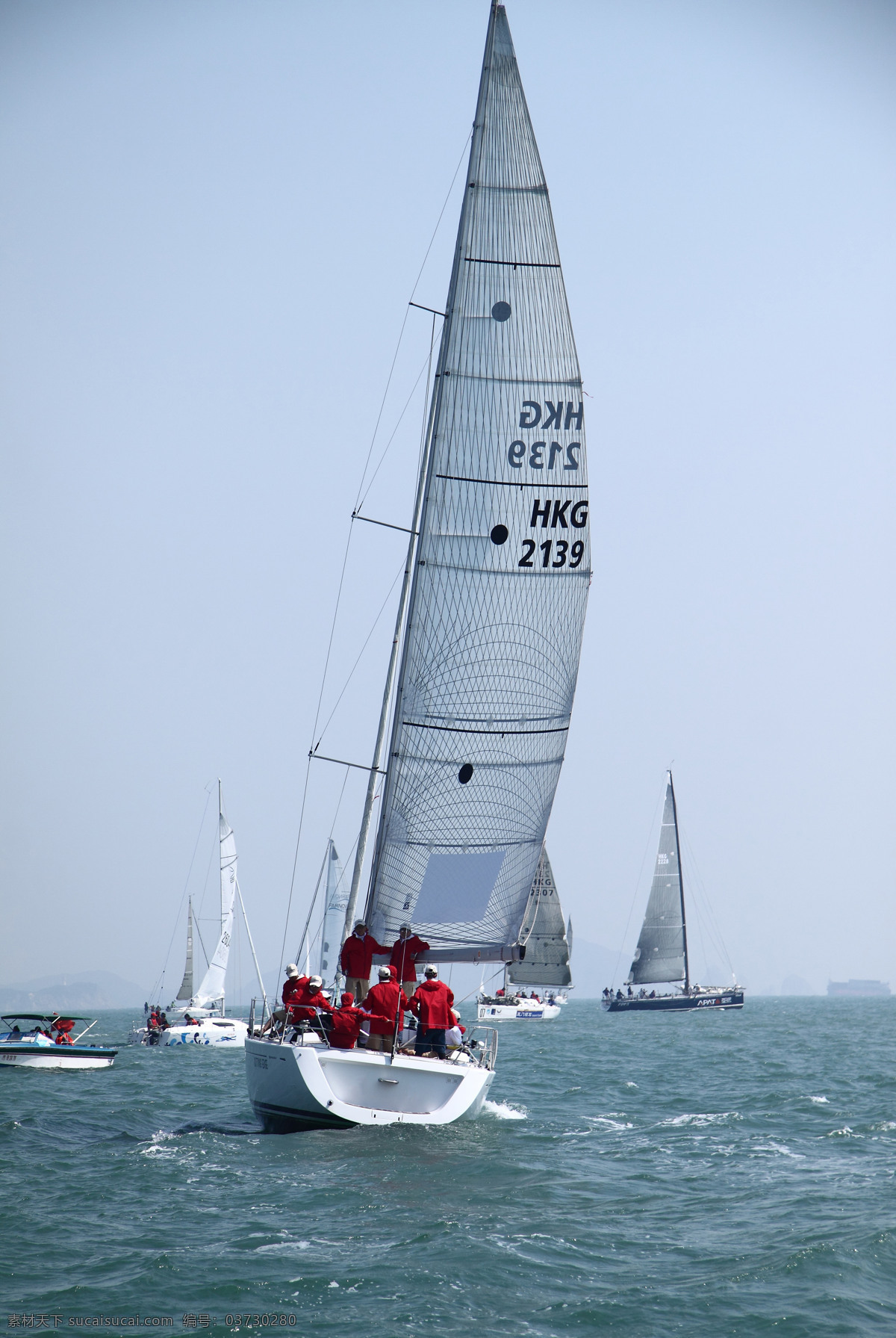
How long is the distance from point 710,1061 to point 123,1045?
79.0 feet

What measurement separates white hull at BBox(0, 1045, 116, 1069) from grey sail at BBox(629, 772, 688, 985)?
46.4 metres

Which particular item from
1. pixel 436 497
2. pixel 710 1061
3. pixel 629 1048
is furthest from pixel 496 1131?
pixel 629 1048

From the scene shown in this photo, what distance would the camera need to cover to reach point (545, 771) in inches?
A: 736

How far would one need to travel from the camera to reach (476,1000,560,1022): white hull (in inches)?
2552

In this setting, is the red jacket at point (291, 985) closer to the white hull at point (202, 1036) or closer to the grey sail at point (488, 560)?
the grey sail at point (488, 560)

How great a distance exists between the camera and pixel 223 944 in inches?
2244

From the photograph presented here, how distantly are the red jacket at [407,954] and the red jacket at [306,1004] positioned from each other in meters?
1.39

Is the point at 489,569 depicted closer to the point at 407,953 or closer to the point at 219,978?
the point at 407,953

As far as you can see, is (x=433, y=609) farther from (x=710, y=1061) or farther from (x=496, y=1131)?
(x=710, y=1061)

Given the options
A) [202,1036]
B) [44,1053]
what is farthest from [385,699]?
[202,1036]

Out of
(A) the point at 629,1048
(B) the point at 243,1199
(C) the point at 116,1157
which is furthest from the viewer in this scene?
(A) the point at 629,1048

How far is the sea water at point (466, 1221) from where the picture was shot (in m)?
8.56

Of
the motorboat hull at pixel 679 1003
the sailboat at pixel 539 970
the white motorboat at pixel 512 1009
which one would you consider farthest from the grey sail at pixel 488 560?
the motorboat hull at pixel 679 1003

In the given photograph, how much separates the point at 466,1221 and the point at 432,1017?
188 inches
